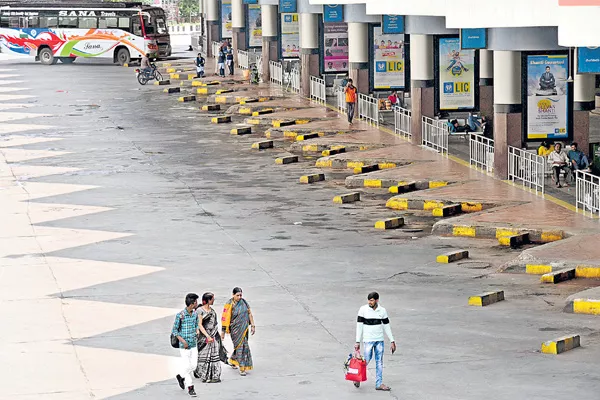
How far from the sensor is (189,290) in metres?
24.0

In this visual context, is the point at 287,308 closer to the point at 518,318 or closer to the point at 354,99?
the point at 518,318

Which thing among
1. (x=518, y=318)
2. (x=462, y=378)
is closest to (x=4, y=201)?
(x=518, y=318)

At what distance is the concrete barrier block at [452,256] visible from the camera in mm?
26016

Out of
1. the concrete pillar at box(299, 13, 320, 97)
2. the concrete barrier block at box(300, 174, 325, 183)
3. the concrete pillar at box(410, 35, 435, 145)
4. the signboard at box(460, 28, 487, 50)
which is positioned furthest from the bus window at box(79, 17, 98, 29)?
the signboard at box(460, 28, 487, 50)

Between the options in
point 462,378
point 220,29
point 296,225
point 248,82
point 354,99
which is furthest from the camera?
point 220,29

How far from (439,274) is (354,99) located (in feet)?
72.6

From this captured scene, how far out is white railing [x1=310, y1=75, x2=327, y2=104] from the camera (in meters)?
54.8

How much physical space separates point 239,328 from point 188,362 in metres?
1.08

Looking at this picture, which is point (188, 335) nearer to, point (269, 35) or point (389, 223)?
point (389, 223)

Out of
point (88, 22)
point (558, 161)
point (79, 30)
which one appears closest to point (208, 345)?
point (558, 161)

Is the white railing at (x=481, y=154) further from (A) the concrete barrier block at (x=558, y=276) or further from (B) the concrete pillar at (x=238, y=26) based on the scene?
(B) the concrete pillar at (x=238, y=26)

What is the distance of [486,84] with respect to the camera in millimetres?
43750

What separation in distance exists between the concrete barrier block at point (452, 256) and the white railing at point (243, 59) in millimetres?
44518

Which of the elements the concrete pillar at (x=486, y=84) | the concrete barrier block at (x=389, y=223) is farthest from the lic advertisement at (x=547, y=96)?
the concrete pillar at (x=486, y=84)
